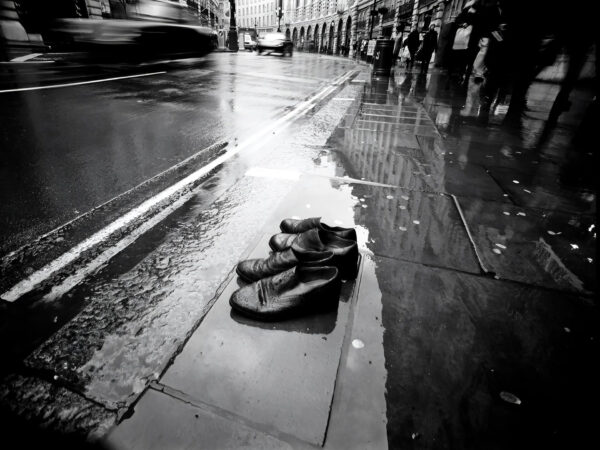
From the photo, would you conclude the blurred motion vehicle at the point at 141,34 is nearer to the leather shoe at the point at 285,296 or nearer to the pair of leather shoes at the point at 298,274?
the pair of leather shoes at the point at 298,274

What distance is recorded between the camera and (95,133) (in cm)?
412

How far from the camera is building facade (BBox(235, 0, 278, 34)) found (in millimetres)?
82312

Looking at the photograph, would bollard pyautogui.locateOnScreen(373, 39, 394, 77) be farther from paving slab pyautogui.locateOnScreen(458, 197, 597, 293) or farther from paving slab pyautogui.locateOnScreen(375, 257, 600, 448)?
paving slab pyautogui.locateOnScreen(375, 257, 600, 448)

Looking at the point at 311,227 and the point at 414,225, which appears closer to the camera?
the point at 311,227

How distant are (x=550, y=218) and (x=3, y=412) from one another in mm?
3762

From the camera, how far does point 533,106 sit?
9000 millimetres

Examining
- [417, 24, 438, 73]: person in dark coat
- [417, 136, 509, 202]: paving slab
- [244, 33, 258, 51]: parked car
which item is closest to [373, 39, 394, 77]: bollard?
[417, 24, 438, 73]: person in dark coat

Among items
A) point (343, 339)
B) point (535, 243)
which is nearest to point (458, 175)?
point (535, 243)

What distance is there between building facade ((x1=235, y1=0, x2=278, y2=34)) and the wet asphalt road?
281ft

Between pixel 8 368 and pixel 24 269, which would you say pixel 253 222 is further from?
pixel 8 368

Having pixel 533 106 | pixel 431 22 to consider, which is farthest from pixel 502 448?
pixel 431 22

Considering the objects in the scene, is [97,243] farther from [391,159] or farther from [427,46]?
[427,46]

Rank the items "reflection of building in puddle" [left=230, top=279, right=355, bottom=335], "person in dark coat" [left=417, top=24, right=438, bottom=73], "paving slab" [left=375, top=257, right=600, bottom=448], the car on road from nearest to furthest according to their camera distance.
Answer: "paving slab" [left=375, top=257, right=600, bottom=448], "reflection of building in puddle" [left=230, top=279, right=355, bottom=335], the car on road, "person in dark coat" [left=417, top=24, right=438, bottom=73]

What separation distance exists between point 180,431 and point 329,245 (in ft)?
4.02
